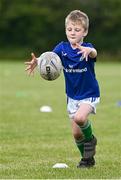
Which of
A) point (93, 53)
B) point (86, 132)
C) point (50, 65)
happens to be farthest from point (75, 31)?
point (86, 132)

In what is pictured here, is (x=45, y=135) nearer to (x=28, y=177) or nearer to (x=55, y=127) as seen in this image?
(x=55, y=127)

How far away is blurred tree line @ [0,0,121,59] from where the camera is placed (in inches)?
2594

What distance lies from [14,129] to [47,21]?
2232 inches

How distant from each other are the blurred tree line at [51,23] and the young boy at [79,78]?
5708cm

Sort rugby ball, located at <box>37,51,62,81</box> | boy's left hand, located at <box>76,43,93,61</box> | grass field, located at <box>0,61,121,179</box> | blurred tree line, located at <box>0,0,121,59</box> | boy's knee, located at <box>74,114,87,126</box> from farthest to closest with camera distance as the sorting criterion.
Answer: blurred tree line, located at <box>0,0,121,59</box>, rugby ball, located at <box>37,51,62,81</box>, boy's knee, located at <box>74,114,87,126</box>, boy's left hand, located at <box>76,43,93,61</box>, grass field, located at <box>0,61,121,179</box>

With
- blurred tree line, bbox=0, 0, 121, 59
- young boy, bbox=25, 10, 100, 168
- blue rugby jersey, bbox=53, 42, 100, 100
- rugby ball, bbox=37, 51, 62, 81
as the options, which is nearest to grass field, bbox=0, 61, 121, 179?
young boy, bbox=25, 10, 100, 168

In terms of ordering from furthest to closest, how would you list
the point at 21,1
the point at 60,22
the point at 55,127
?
the point at 21,1 → the point at 60,22 → the point at 55,127

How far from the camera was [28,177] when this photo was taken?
719 cm

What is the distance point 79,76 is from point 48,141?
272 cm

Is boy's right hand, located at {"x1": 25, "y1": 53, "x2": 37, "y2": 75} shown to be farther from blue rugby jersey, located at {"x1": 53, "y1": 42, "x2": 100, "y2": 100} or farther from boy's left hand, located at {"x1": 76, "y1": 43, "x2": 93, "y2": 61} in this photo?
boy's left hand, located at {"x1": 76, "y1": 43, "x2": 93, "y2": 61}

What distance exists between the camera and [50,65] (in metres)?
8.19

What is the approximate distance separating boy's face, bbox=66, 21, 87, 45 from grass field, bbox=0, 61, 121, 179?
155cm

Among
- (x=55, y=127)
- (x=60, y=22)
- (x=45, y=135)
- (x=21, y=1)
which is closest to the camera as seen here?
(x=45, y=135)

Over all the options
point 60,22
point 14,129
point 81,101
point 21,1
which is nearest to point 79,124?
point 81,101
